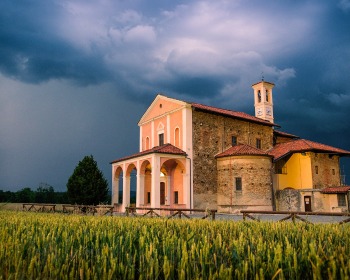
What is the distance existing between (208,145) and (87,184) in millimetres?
11869

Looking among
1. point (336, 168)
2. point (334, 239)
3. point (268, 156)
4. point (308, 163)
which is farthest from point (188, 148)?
point (334, 239)

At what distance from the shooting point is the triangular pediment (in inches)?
1076

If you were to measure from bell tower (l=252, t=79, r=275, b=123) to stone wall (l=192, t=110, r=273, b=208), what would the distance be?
6.54 m

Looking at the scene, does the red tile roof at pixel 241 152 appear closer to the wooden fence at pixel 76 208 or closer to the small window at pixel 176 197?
the small window at pixel 176 197

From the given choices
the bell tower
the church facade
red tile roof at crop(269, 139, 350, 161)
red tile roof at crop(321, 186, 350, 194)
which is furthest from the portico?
the bell tower

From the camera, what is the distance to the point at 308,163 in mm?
28234

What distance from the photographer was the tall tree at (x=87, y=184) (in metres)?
27.8

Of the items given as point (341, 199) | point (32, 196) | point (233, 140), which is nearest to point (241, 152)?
point (233, 140)

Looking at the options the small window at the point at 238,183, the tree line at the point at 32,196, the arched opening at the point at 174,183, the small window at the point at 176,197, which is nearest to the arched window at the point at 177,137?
the arched opening at the point at 174,183

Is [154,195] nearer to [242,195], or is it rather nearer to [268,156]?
[242,195]

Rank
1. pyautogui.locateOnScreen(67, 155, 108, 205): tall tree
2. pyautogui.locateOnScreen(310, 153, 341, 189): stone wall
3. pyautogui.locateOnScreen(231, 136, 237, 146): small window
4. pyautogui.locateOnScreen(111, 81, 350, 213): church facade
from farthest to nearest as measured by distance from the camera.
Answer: pyautogui.locateOnScreen(231, 136, 237, 146): small window < pyautogui.locateOnScreen(310, 153, 341, 189): stone wall < pyautogui.locateOnScreen(67, 155, 108, 205): tall tree < pyautogui.locateOnScreen(111, 81, 350, 213): church facade

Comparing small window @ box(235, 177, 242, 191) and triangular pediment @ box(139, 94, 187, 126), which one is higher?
triangular pediment @ box(139, 94, 187, 126)

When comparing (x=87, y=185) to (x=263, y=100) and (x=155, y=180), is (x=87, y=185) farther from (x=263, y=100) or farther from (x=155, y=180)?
(x=263, y=100)

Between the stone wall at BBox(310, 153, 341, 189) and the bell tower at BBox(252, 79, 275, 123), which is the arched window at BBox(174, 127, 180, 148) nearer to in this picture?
the bell tower at BBox(252, 79, 275, 123)
